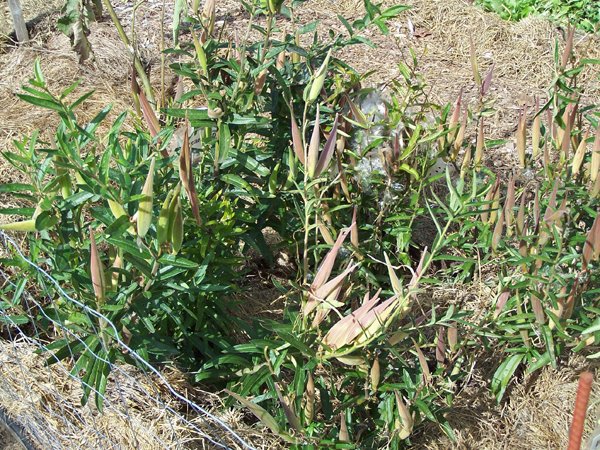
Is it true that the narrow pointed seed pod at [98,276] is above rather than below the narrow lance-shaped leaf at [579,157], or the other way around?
above

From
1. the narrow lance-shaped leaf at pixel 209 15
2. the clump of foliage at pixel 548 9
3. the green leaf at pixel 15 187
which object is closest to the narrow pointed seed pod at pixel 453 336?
the narrow lance-shaped leaf at pixel 209 15

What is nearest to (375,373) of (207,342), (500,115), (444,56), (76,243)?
(207,342)

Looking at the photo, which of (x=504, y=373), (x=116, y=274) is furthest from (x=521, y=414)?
(x=116, y=274)

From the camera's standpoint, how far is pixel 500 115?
416 cm

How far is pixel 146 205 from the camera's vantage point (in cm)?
183

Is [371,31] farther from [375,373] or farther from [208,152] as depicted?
[375,373]

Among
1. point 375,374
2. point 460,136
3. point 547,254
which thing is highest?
point 460,136

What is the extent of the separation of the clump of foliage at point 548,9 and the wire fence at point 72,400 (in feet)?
11.2

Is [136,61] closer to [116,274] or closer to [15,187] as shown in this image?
[15,187]

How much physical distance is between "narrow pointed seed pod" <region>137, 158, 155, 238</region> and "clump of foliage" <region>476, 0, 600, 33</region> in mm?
3625

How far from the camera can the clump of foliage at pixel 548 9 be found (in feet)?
15.8

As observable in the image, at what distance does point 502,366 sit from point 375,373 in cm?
59

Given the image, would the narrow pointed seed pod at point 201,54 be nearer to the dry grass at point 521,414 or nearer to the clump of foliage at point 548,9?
the dry grass at point 521,414

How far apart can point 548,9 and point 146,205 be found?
3.82 m
